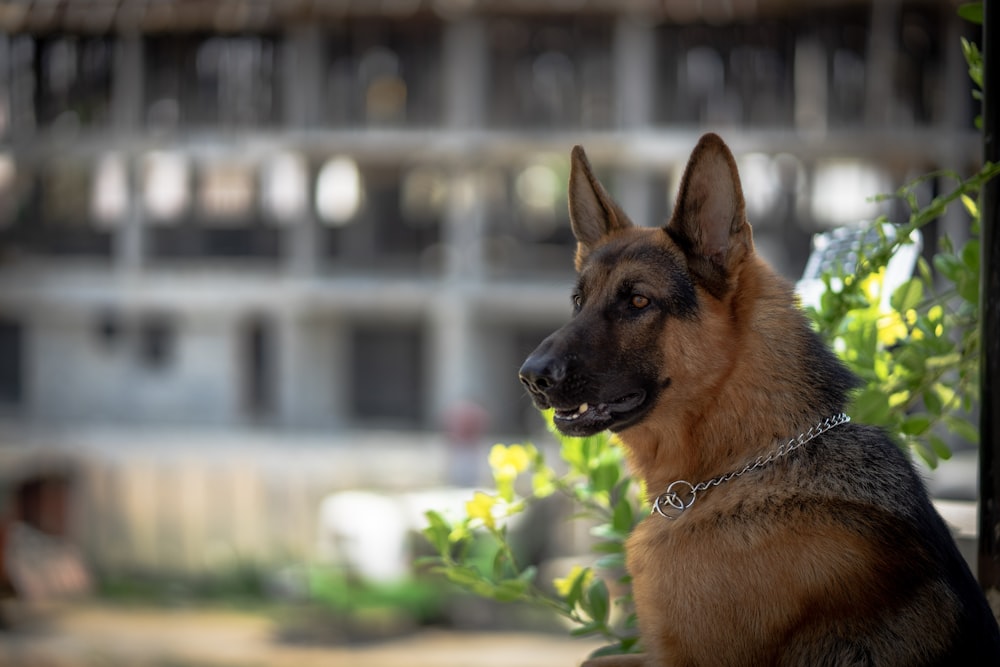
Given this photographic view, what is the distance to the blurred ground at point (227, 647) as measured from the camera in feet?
58.4

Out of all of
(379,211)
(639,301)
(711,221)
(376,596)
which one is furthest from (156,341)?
(711,221)

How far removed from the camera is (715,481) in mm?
2670

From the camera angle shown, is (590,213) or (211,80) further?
(211,80)

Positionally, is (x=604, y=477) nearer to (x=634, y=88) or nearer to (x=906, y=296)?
(x=906, y=296)

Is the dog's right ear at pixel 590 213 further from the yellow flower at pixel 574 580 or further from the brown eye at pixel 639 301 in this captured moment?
the yellow flower at pixel 574 580

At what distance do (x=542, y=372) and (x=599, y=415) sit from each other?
0.17m

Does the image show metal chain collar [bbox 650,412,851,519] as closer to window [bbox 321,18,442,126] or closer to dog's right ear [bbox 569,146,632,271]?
dog's right ear [bbox 569,146,632,271]

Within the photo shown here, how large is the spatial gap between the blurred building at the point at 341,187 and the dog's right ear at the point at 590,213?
61.8ft

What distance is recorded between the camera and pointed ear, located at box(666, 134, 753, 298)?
2.61 meters

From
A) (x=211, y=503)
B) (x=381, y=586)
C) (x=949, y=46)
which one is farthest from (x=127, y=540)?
(x=949, y=46)

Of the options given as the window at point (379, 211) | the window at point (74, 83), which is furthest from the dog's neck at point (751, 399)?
the window at point (74, 83)

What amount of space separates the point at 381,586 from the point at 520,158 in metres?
9.19

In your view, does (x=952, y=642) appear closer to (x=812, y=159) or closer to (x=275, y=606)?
(x=275, y=606)

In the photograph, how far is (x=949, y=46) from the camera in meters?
22.7
